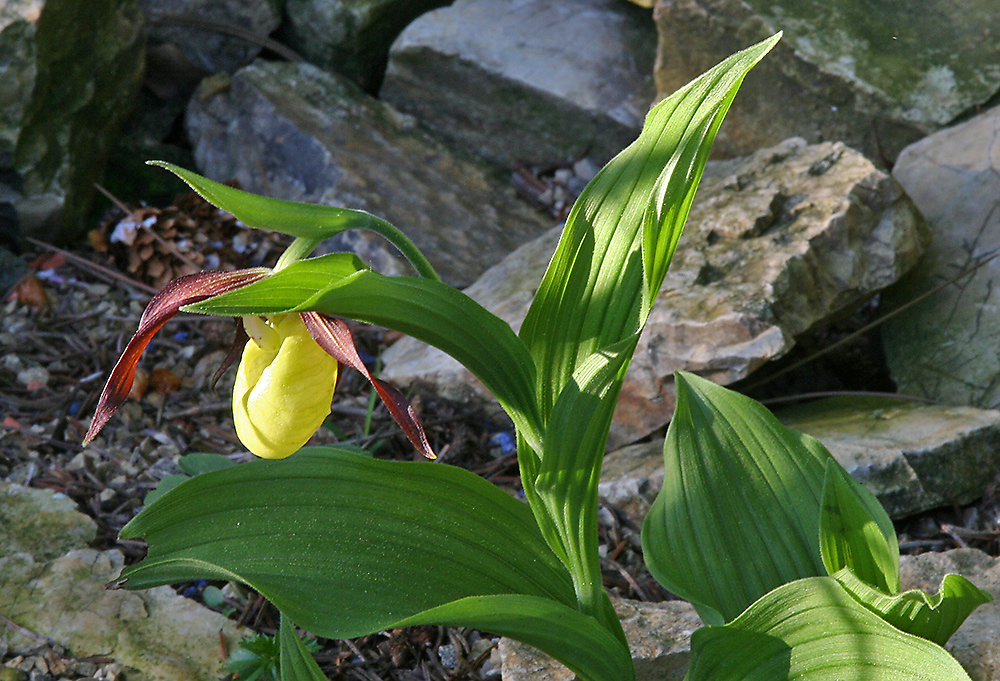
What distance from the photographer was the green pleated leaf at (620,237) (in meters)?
0.82

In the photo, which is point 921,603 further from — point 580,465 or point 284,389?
point 284,389

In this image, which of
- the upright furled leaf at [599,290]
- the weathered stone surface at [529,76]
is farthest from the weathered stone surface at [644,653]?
the weathered stone surface at [529,76]

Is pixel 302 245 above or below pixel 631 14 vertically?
below

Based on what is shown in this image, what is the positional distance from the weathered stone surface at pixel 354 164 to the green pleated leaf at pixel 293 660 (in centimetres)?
131

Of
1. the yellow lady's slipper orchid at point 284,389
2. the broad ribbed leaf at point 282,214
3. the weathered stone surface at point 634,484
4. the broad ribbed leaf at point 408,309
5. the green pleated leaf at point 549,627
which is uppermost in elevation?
the broad ribbed leaf at point 282,214

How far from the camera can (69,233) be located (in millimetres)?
2279

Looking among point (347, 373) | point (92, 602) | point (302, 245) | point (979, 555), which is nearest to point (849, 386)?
point (979, 555)

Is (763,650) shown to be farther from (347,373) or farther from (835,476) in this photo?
(347,373)

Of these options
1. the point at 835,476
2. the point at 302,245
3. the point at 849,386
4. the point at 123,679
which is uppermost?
the point at 302,245

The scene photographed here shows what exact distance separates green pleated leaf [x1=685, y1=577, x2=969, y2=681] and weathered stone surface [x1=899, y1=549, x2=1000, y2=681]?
0.32m

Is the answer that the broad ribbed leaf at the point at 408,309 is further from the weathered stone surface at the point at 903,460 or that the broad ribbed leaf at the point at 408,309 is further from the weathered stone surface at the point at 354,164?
the weathered stone surface at the point at 354,164

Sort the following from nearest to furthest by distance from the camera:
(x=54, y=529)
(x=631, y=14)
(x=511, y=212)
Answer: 1. (x=54, y=529)
2. (x=511, y=212)
3. (x=631, y=14)

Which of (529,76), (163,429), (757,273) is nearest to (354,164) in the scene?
(529,76)

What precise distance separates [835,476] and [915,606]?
0.53 feet
